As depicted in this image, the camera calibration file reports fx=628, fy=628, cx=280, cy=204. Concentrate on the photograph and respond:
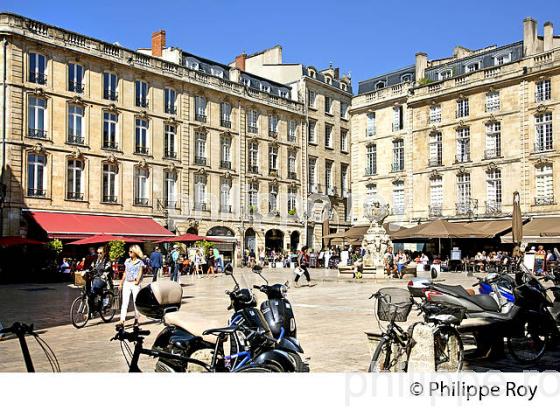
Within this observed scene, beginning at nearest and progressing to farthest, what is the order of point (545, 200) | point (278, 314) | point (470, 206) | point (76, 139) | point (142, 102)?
point (278, 314) → point (545, 200) → point (470, 206) → point (76, 139) → point (142, 102)

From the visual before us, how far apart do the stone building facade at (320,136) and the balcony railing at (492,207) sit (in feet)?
93.6

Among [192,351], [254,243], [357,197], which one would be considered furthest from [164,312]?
[254,243]

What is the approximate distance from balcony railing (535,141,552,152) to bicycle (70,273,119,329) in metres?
7.40

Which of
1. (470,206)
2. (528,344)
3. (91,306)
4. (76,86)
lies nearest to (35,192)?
(76,86)

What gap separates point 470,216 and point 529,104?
2209mm

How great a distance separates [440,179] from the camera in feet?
44.8

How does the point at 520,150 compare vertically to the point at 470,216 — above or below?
above

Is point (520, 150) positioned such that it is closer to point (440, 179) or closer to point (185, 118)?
point (440, 179)

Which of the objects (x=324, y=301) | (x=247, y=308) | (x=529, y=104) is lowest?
(x=324, y=301)

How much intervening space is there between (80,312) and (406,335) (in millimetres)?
6255

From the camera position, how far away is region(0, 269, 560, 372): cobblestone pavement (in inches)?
243

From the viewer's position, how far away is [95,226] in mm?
26984

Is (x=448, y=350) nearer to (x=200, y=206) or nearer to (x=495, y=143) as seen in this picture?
(x=495, y=143)

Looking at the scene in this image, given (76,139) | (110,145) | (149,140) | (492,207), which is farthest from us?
(149,140)
